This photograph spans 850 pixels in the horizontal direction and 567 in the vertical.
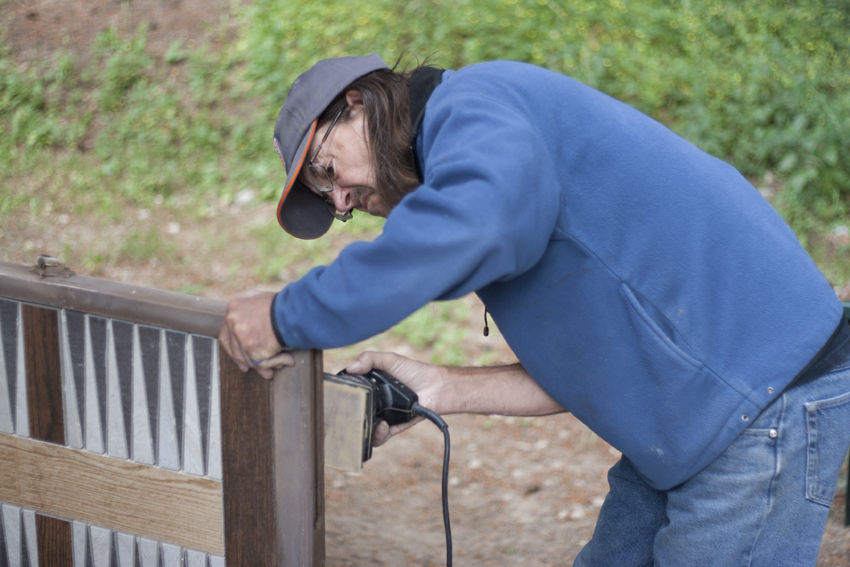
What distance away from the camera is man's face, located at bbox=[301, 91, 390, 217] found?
1.78 m

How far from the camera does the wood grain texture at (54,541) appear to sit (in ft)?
5.79

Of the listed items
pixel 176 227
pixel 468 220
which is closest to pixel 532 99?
pixel 468 220

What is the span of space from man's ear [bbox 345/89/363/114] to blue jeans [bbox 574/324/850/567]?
1.11 meters

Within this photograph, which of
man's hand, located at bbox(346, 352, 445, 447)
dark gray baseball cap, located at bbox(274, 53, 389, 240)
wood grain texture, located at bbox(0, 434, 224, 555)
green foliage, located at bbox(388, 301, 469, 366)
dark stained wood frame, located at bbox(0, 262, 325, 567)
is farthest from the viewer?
green foliage, located at bbox(388, 301, 469, 366)

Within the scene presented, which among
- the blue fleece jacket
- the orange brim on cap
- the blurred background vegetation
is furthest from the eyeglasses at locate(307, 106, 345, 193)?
the blurred background vegetation

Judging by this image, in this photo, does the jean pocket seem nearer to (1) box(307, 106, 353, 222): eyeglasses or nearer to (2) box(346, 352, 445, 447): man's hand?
(2) box(346, 352, 445, 447): man's hand

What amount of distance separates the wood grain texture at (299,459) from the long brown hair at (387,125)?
51 centimetres

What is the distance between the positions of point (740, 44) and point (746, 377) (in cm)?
537

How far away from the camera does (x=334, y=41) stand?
22.0ft

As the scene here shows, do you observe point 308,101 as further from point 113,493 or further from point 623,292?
point 113,493

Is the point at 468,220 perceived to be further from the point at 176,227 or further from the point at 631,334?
the point at 176,227

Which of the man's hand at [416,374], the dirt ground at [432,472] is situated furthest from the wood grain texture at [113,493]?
the dirt ground at [432,472]

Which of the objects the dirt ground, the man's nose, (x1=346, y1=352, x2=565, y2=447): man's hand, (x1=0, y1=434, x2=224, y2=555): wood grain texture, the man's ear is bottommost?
the dirt ground

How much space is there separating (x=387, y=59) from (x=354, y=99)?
15.7ft
